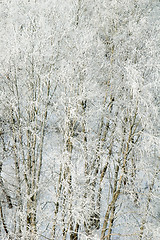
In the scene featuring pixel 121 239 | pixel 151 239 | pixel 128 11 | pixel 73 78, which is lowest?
pixel 121 239

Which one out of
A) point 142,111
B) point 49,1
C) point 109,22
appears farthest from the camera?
point 109,22

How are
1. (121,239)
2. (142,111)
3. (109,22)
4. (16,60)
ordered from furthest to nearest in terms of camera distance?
(121,239) → (109,22) → (16,60) → (142,111)

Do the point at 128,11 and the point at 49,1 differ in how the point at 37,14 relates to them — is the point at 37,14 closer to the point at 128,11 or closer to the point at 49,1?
the point at 49,1

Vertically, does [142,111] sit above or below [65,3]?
below

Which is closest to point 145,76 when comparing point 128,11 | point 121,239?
point 128,11

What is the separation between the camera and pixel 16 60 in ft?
17.6

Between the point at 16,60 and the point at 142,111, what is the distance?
3.54 meters

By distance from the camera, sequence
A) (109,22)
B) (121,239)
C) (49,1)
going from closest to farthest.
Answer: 1. (49,1)
2. (109,22)
3. (121,239)

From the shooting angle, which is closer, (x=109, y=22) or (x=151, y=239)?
(x=151, y=239)

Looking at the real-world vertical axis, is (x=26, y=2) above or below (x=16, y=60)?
above

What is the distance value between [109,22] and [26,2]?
262 cm

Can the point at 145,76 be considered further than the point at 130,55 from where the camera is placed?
No

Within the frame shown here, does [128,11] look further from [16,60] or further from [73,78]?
[16,60]

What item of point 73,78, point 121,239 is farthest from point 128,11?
point 121,239
